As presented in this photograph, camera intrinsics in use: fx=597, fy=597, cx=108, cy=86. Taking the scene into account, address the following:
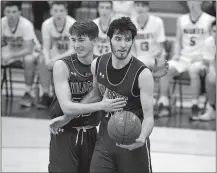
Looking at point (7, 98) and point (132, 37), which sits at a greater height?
point (132, 37)

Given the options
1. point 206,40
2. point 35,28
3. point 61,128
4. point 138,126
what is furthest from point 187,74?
point 138,126

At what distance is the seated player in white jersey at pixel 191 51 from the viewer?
9.98 m

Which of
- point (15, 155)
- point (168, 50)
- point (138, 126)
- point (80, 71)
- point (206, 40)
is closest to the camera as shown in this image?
point (138, 126)

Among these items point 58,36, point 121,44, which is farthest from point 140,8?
point 121,44

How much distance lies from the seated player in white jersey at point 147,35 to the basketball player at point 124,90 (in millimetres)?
5239

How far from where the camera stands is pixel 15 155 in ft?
26.4

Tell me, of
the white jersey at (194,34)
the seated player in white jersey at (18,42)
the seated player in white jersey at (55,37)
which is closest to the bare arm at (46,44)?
the seated player in white jersey at (55,37)

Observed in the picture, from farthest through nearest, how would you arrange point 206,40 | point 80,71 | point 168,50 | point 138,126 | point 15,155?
point 168,50 → point 206,40 → point 15,155 → point 80,71 → point 138,126

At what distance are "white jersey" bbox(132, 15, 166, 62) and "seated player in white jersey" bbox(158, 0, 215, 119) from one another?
34 centimetres

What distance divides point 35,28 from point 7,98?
1438mm

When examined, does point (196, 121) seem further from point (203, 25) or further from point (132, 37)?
point (132, 37)

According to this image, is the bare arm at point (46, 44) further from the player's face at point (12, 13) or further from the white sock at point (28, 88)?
the white sock at point (28, 88)

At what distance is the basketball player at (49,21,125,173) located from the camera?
5.12 m

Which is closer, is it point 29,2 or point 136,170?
point 136,170
